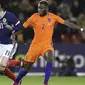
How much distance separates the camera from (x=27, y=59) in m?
13.6

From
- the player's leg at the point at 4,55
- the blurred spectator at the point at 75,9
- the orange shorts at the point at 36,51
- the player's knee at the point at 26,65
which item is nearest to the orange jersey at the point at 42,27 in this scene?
the orange shorts at the point at 36,51

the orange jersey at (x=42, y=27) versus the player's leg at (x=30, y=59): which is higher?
the orange jersey at (x=42, y=27)

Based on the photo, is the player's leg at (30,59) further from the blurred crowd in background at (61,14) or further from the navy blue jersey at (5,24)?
the blurred crowd in background at (61,14)

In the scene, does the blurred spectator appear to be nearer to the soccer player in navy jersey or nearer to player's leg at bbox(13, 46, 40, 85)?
player's leg at bbox(13, 46, 40, 85)

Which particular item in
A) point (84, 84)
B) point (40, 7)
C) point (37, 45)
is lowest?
point (84, 84)

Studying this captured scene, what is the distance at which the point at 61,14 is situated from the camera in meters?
21.3

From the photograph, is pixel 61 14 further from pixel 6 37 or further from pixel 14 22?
pixel 6 37

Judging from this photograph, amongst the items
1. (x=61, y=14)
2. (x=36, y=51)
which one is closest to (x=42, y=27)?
(x=36, y=51)

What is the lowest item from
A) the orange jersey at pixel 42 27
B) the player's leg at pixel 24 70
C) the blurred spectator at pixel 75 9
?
the player's leg at pixel 24 70

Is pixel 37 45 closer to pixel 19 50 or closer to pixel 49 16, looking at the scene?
pixel 49 16

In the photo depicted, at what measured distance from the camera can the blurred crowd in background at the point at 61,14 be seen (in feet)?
68.6

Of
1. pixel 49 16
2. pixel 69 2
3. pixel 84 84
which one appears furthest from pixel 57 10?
pixel 49 16

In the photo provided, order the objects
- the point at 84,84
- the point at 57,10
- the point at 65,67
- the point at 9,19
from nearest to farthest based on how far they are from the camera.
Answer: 1. the point at 9,19
2. the point at 84,84
3. the point at 65,67
4. the point at 57,10

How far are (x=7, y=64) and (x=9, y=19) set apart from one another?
124cm
